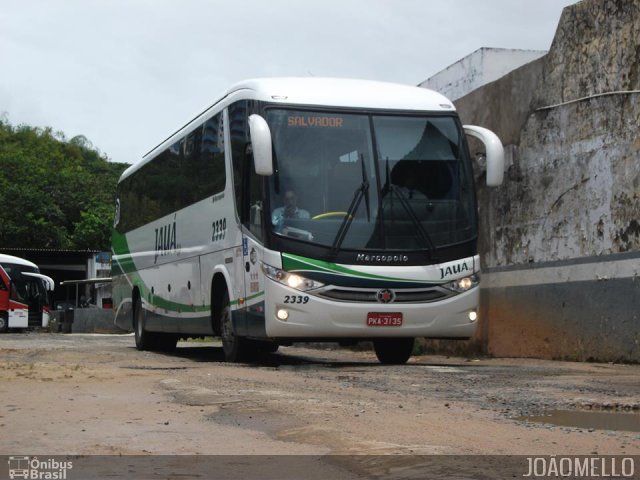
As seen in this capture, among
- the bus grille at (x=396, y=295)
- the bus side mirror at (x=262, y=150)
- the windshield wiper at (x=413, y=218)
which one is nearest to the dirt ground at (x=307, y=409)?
the bus grille at (x=396, y=295)

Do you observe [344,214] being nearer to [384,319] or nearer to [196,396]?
[384,319]

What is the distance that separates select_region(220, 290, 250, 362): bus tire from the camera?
1366cm

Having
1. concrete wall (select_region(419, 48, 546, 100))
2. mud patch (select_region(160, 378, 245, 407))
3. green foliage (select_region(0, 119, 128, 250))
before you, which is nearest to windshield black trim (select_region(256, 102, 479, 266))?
mud patch (select_region(160, 378, 245, 407))

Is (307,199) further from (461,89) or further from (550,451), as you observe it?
(461,89)

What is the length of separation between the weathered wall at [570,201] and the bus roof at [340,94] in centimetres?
208

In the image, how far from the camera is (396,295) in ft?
40.5

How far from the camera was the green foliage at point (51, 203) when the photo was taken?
62.7m

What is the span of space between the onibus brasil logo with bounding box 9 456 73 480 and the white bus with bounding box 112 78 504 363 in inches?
259

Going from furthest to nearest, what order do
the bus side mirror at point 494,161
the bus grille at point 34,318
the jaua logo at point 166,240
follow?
the bus grille at point 34,318 → the jaua logo at point 166,240 → the bus side mirror at point 494,161

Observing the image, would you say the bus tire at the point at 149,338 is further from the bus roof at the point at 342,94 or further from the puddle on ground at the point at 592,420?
the puddle on ground at the point at 592,420

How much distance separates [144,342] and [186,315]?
3.31 meters

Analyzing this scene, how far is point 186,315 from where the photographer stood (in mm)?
15875

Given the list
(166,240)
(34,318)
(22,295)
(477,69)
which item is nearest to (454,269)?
(166,240)

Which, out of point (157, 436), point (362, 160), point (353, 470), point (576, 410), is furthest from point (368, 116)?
point (353, 470)
